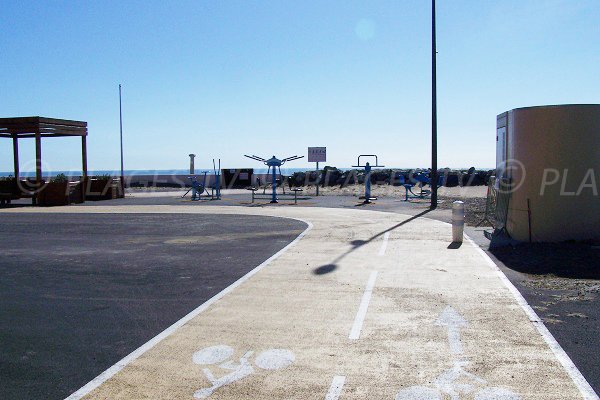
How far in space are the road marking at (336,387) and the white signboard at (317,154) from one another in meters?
32.1

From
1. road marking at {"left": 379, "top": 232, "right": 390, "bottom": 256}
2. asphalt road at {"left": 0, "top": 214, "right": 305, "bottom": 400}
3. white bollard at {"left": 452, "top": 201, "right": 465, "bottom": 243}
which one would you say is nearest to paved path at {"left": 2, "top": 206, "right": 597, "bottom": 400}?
asphalt road at {"left": 0, "top": 214, "right": 305, "bottom": 400}

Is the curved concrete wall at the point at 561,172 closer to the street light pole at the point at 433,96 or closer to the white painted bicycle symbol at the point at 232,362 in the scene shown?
the white painted bicycle symbol at the point at 232,362

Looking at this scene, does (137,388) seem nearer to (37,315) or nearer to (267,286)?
(37,315)

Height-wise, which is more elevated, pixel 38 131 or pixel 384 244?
pixel 38 131

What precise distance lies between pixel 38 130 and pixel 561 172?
22441 millimetres

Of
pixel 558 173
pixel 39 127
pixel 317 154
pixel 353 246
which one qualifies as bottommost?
pixel 353 246

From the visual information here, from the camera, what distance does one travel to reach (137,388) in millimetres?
4906

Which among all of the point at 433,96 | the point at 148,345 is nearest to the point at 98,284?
the point at 148,345

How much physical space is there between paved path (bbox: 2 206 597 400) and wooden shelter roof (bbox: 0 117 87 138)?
20313 mm

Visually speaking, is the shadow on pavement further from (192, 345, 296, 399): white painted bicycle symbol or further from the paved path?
(192, 345, 296, 399): white painted bicycle symbol

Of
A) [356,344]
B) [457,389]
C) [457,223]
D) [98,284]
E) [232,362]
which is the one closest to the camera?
[457,389]

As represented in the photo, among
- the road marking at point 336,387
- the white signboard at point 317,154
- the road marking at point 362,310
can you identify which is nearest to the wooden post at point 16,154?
the white signboard at point 317,154

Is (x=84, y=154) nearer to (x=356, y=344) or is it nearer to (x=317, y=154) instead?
(x=317, y=154)

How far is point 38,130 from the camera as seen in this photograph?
87.5 feet
